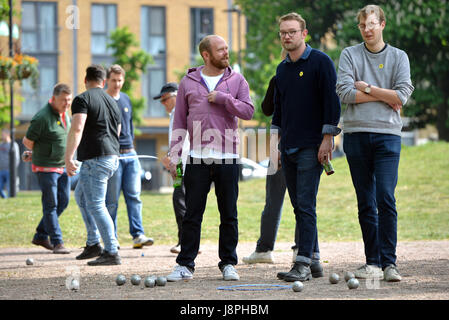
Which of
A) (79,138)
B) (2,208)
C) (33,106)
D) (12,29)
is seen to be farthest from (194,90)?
(33,106)

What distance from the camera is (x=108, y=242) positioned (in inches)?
313

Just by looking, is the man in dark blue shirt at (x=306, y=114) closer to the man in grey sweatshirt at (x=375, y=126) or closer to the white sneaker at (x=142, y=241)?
the man in grey sweatshirt at (x=375, y=126)

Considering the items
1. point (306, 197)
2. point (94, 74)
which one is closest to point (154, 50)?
point (94, 74)

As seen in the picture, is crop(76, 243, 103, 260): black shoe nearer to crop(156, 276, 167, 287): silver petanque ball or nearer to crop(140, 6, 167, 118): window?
crop(156, 276, 167, 287): silver petanque ball

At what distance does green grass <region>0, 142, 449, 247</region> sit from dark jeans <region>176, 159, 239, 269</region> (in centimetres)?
415

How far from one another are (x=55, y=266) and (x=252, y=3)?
25.9m

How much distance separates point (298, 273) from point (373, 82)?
5.59 feet

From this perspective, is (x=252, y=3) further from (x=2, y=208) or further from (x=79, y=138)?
(x=79, y=138)

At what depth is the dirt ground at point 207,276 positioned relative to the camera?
5.56 m

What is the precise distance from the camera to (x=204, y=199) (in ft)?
21.8

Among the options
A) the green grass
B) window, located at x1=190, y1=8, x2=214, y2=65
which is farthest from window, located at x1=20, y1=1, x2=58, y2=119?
the green grass

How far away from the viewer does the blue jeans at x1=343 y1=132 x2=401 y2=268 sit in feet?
20.6

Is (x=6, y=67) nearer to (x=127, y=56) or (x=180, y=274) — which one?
(x=180, y=274)

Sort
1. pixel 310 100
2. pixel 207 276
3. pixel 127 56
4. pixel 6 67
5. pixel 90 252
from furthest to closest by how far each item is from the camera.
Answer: pixel 127 56, pixel 6 67, pixel 90 252, pixel 207 276, pixel 310 100
